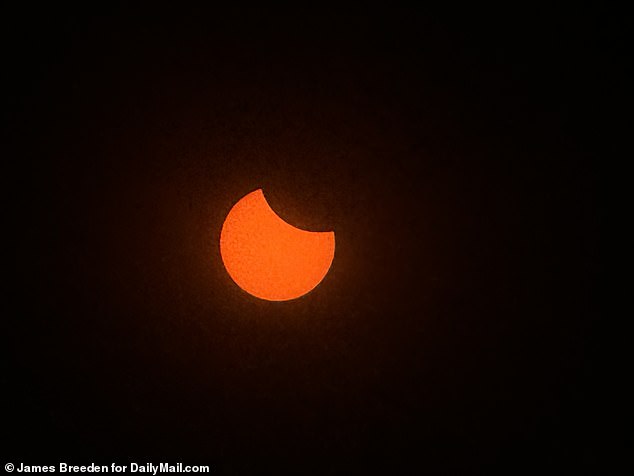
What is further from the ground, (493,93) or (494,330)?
(493,93)

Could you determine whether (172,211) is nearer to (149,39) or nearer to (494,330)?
(149,39)

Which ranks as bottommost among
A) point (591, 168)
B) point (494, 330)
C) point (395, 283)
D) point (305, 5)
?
point (494, 330)

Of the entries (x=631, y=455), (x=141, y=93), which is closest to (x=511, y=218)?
(x=631, y=455)
